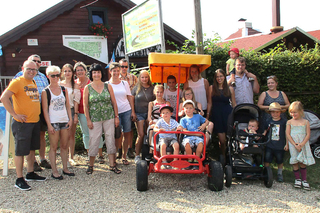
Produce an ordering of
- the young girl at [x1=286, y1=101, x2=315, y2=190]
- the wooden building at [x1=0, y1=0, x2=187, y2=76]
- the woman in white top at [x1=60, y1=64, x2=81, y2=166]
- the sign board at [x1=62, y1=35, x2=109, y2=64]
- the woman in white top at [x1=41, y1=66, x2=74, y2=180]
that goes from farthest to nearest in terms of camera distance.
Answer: the sign board at [x1=62, y1=35, x2=109, y2=64] → the wooden building at [x1=0, y1=0, x2=187, y2=76] → the woman in white top at [x1=60, y1=64, x2=81, y2=166] → the woman in white top at [x1=41, y1=66, x2=74, y2=180] → the young girl at [x1=286, y1=101, x2=315, y2=190]

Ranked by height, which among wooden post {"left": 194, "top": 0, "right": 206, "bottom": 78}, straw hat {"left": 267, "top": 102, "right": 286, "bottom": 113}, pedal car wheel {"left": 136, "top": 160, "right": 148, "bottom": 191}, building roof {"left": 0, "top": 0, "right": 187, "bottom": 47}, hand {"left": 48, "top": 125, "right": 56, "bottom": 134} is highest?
building roof {"left": 0, "top": 0, "right": 187, "bottom": 47}

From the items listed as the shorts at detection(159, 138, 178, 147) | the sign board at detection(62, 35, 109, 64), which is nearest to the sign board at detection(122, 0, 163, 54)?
the shorts at detection(159, 138, 178, 147)

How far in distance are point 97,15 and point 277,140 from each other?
11.0 m

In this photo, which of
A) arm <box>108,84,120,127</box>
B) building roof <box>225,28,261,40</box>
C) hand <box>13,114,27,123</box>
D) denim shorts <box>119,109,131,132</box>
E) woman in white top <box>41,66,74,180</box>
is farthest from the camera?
building roof <box>225,28,261,40</box>

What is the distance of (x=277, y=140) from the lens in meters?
4.57

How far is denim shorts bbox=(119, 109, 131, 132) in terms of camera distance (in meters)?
5.24

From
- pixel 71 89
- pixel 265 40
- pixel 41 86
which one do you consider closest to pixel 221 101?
pixel 71 89

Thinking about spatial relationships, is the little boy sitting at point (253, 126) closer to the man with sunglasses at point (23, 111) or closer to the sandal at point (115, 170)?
the sandal at point (115, 170)

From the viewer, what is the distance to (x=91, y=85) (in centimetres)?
474

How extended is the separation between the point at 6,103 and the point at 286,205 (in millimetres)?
4334

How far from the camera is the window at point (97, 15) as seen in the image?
12445mm

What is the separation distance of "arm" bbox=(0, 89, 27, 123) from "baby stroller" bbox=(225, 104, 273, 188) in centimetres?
333

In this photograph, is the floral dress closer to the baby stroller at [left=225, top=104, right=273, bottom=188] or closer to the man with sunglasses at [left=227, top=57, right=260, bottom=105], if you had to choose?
the baby stroller at [left=225, top=104, right=273, bottom=188]

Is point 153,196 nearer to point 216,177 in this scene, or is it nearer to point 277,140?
point 216,177
